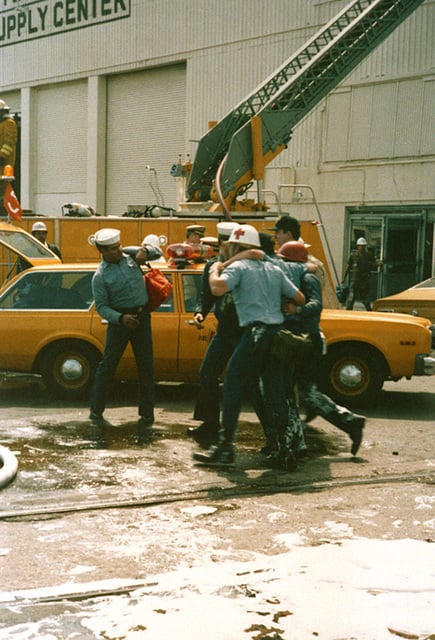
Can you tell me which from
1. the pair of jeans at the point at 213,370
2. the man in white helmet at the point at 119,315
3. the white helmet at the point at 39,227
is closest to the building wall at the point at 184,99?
the white helmet at the point at 39,227

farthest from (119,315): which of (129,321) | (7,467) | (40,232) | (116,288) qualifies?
(40,232)

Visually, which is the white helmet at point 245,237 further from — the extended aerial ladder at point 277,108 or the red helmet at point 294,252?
the extended aerial ladder at point 277,108

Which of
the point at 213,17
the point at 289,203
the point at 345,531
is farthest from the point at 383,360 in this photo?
the point at 213,17

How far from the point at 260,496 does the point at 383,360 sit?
138 inches

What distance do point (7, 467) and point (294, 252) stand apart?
2.61 meters

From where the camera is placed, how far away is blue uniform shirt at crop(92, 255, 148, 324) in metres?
7.72

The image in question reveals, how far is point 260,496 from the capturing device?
18.4ft

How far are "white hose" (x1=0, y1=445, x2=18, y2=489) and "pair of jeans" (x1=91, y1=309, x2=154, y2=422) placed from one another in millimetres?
1727

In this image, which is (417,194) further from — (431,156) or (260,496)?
(260,496)

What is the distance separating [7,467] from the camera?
587cm

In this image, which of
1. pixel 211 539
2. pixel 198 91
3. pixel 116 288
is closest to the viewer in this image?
pixel 211 539

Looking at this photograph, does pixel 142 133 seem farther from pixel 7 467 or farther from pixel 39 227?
pixel 7 467

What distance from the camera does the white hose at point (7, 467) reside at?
5.69 metres

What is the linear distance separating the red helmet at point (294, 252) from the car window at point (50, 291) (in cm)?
300
